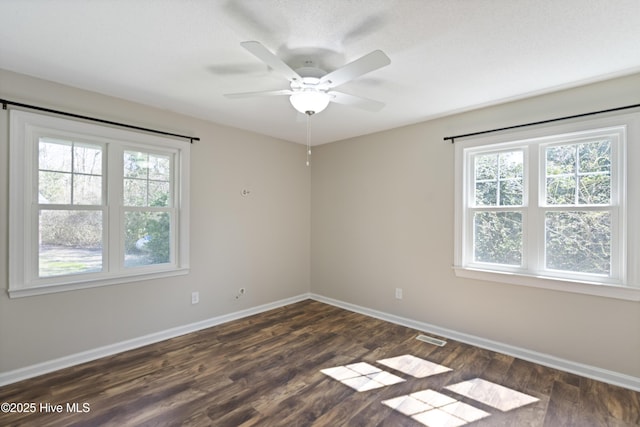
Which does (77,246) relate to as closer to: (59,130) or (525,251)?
(59,130)

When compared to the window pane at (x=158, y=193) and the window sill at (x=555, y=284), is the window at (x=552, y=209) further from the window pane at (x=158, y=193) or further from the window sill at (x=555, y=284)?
the window pane at (x=158, y=193)

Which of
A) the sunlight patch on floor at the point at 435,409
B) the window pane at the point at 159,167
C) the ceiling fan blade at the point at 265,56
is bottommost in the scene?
the sunlight patch on floor at the point at 435,409

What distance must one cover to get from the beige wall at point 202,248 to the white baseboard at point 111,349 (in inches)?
1.8

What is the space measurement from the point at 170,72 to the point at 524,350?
4.06 meters

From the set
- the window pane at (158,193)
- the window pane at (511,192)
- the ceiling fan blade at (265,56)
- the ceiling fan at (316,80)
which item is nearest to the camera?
the ceiling fan blade at (265,56)

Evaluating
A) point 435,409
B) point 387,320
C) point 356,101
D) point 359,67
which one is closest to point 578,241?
point 435,409

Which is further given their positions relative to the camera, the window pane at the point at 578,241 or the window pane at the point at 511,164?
the window pane at the point at 511,164

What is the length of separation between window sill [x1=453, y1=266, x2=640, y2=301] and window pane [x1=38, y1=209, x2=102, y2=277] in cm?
374

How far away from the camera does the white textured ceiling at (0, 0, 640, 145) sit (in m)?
1.65

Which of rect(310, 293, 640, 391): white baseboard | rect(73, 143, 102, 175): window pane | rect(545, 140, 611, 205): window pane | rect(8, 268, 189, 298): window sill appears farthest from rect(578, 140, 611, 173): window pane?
rect(73, 143, 102, 175): window pane

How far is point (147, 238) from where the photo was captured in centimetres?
324

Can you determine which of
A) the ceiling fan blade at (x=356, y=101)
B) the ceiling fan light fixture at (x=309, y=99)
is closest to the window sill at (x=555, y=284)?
the ceiling fan blade at (x=356, y=101)

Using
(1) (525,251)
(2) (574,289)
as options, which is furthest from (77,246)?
(2) (574,289)

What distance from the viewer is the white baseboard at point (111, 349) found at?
95.9 inches
